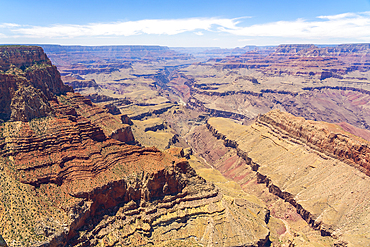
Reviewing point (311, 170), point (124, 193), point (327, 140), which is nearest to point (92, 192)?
point (124, 193)

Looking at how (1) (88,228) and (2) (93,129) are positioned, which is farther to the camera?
(2) (93,129)

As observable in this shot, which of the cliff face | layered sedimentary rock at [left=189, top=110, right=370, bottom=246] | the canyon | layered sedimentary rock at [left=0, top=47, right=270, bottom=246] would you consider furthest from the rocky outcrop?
the cliff face

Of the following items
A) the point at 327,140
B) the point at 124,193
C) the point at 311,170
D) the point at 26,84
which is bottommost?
the point at 311,170

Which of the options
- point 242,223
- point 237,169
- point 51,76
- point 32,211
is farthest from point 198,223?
point 51,76

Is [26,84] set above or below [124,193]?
above

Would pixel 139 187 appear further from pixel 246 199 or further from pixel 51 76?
pixel 51 76

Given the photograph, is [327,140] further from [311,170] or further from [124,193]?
[124,193]

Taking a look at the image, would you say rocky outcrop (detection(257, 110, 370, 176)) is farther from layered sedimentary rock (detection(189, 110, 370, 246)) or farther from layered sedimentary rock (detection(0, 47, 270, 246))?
layered sedimentary rock (detection(0, 47, 270, 246))

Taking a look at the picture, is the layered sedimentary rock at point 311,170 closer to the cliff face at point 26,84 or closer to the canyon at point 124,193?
the canyon at point 124,193

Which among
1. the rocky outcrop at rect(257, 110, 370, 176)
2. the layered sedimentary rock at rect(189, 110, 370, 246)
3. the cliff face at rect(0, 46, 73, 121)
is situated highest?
the cliff face at rect(0, 46, 73, 121)
